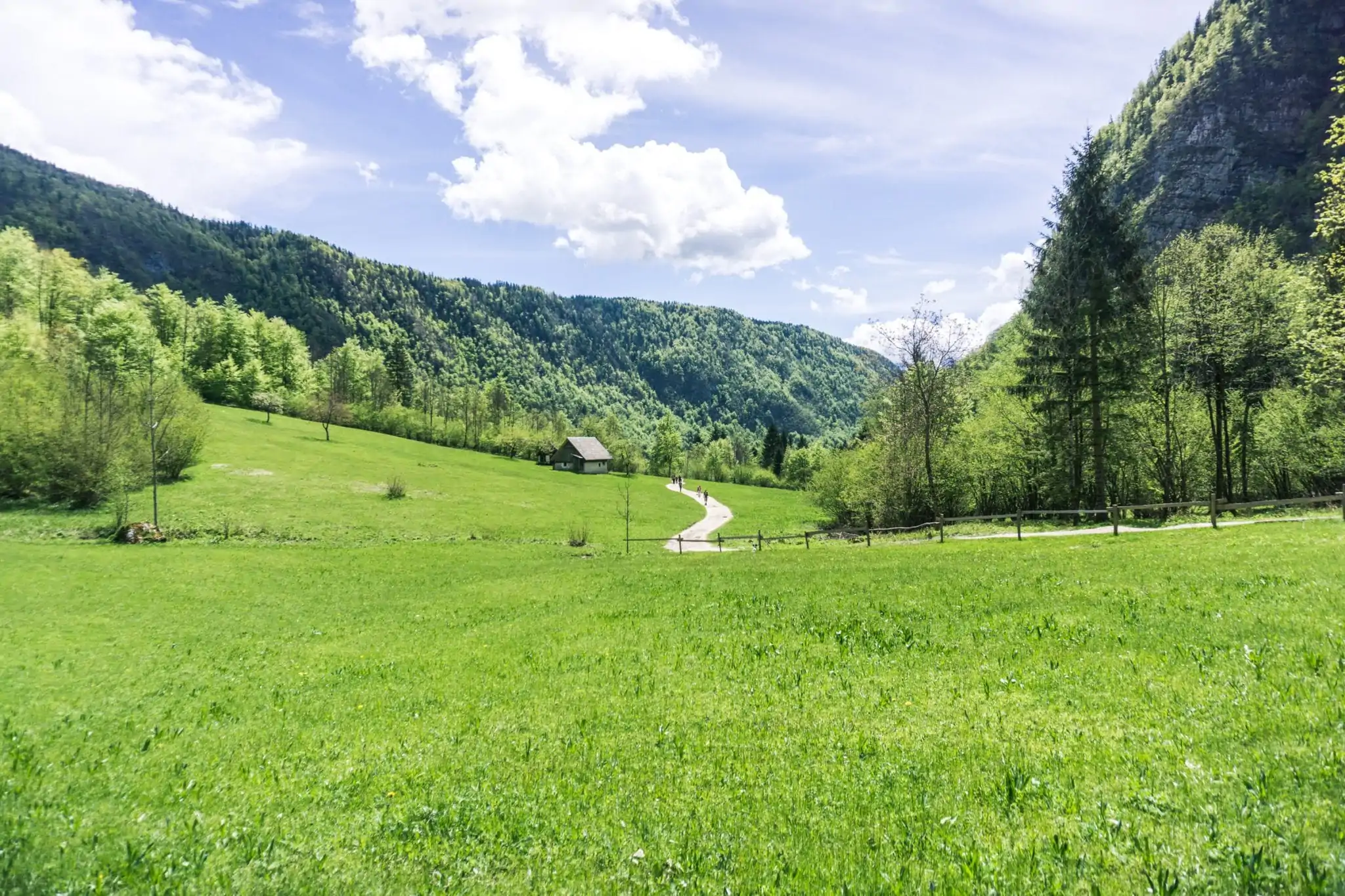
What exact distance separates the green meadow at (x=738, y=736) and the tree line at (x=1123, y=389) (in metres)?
14.5

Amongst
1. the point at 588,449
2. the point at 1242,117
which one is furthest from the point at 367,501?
the point at 1242,117

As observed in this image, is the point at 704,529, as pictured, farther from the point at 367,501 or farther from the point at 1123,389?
the point at 1123,389

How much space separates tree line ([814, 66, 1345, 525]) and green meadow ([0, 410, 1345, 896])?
571 inches

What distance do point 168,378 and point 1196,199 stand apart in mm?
177785

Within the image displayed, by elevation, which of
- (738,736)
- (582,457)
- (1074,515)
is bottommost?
(738,736)

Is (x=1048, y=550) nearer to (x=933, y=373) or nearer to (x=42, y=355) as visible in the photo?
(x=933, y=373)

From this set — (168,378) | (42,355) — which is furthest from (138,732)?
(42,355)

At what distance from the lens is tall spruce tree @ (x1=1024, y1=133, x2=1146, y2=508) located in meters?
33.5

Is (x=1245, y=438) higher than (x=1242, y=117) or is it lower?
lower

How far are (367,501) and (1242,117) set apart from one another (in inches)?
7113

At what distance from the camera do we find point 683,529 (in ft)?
214

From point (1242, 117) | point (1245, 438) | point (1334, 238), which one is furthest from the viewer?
point (1242, 117)

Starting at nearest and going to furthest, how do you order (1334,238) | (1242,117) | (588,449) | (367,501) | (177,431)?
(1334,238) < (177,431) < (367,501) < (588,449) < (1242,117)

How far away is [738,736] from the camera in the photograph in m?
9.57
